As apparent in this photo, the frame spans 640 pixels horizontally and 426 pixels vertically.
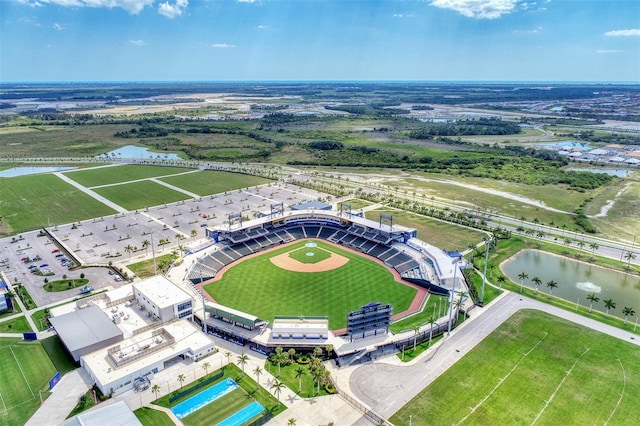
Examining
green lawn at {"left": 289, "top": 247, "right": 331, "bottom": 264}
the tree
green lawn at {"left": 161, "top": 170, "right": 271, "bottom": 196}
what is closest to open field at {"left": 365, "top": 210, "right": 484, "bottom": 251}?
green lawn at {"left": 289, "top": 247, "right": 331, "bottom": 264}

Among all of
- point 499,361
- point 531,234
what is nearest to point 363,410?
point 499,361

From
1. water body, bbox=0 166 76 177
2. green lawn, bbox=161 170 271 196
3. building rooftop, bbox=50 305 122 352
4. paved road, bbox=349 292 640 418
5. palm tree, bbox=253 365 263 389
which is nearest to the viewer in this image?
paved road, bbox=349 292 640 418

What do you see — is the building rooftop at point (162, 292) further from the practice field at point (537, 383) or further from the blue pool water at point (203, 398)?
→ the practice field at point (537, 383)

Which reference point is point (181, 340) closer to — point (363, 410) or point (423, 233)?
point (363, 410)

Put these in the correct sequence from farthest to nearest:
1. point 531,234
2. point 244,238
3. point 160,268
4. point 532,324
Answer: point 531,234 < point 244,238 < point 160,268 < point 532,324

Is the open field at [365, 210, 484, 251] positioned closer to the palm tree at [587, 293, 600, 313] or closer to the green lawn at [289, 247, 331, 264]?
the green lawn at [289, 247, 331, 264]

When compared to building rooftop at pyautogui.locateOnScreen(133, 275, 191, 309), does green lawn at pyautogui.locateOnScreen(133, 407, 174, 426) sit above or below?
below
